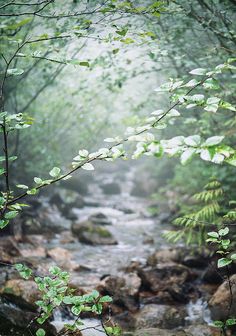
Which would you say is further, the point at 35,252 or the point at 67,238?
the point at 67,238

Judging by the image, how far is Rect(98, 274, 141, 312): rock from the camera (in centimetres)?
639

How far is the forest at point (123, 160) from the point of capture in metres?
2.36

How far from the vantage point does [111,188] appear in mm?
24938

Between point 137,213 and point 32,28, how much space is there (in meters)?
11.7

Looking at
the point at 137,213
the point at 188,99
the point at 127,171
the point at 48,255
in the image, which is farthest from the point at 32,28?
the point at 127,171

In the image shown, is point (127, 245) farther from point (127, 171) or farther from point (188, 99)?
point (127, 171)

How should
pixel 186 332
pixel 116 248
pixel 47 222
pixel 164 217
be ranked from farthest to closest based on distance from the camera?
pixel 164 217 → pixel 47 222 → pixel 116 248 → pixel 186 332

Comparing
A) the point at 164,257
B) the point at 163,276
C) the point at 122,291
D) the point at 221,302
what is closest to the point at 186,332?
the point at 221,302

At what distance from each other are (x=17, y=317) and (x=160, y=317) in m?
2.75

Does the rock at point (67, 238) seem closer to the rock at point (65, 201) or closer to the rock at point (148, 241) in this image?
the rock at point (148, 241)

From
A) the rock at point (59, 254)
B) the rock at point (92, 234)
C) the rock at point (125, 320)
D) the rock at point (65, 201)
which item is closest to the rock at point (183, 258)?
the rock at point (125, 320)

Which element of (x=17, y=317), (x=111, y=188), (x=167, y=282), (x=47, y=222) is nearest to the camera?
(x=17, y=317)

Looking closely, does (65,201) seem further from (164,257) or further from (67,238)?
(164,257)

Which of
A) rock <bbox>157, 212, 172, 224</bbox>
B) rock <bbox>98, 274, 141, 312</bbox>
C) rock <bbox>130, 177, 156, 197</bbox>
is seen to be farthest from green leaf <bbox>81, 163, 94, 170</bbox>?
rock <bbox>130, 177, 156, 197</bbox>
